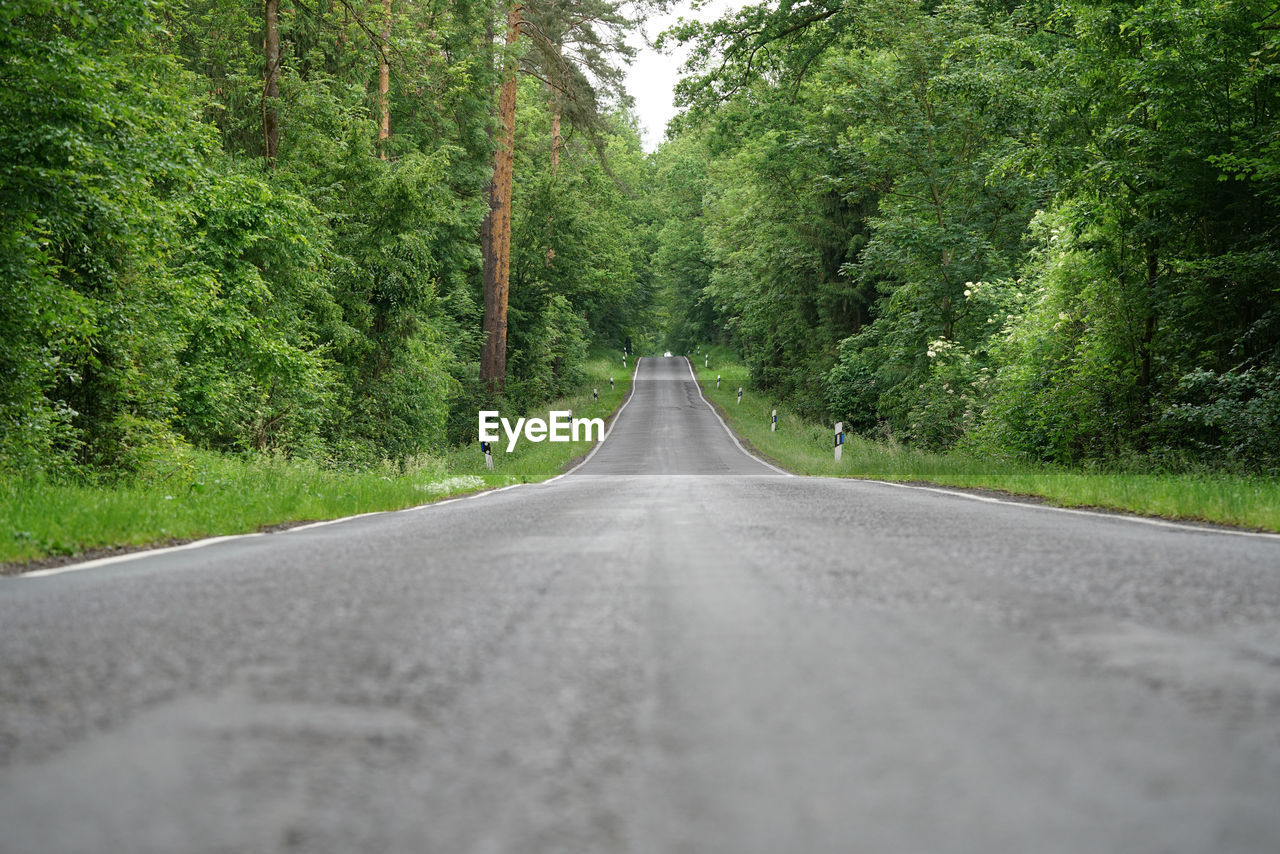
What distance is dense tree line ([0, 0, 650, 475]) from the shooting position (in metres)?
10.8

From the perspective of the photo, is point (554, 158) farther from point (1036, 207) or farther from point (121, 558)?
point (121, 558)

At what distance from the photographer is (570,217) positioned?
44844 millimetres

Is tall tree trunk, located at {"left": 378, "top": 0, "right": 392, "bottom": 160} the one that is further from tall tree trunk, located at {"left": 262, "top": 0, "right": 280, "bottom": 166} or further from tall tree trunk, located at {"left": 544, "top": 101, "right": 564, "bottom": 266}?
tall tree trunk, located at {"left": 544, "top": 101, "right": 564, "bottom": 266}

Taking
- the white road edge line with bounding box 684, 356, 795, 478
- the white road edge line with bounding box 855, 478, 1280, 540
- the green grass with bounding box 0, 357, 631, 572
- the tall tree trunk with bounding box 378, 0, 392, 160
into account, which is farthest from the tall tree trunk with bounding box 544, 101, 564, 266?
the white road edge line with bounding box 855, 478, 1280, 540

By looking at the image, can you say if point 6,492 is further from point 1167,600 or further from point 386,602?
point 1167,600

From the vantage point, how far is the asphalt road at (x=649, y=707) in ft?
6.40

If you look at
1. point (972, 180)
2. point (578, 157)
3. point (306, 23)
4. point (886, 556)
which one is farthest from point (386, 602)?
point (578, 157)

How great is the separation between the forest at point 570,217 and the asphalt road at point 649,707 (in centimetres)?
848

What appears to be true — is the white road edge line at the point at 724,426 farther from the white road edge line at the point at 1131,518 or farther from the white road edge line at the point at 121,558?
the white road edge line at the point at 121,558

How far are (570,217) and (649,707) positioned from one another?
143 ft

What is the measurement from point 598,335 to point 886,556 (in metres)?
75.7

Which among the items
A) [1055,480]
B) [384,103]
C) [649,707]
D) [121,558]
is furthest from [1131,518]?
[384,103]

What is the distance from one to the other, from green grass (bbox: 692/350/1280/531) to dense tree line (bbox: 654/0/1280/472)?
1268 millimetres

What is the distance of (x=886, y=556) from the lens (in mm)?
5871
